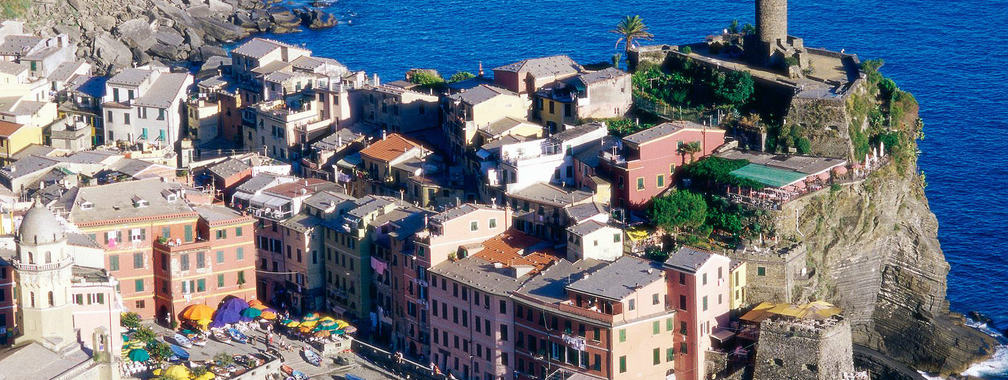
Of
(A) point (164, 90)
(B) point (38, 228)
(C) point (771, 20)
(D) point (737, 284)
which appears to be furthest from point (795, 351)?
(A) point (164, 90)

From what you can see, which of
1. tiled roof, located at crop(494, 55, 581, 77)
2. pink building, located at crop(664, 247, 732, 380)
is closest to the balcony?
pink building, located at crop(664, 247, 732, 380)

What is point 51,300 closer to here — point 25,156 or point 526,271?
point 526,271

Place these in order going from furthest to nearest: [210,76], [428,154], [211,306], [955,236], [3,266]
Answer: [210,76] < [955,236] < [428,154] < [211,306] < [3,266]

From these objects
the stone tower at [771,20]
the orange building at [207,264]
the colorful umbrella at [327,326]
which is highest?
the stone tower at [771,20]

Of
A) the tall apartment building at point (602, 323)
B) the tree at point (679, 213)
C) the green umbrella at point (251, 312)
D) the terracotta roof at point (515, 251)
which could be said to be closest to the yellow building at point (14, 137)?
the green umbrella at point (251, 312)

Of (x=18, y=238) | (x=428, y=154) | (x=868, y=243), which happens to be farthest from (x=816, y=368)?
(x=18, y=238)

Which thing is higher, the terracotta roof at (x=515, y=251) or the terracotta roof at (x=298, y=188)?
the terracotta roof at (x=298, y=188)

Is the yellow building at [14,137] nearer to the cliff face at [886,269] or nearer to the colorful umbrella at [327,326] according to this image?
the colorful umbrella at [327,326]
